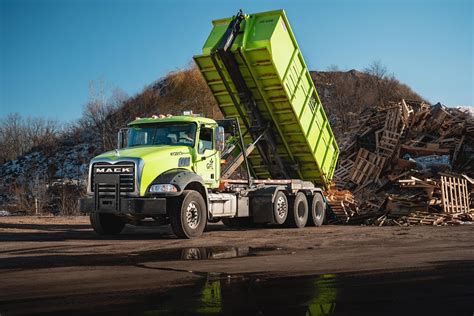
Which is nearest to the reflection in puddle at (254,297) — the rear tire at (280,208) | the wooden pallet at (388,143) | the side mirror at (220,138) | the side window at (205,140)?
the side window at (205,140)

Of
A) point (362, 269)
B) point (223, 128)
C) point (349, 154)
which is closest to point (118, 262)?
point (362, 269)

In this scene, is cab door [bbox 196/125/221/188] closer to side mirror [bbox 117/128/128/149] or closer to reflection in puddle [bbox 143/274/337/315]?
side mirror [bbox 117/128/128/149]

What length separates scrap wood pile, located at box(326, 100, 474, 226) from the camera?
54.0 feet

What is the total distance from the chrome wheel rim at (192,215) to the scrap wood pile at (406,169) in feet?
20.2

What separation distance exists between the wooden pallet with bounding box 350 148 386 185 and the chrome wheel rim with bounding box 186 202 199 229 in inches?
397

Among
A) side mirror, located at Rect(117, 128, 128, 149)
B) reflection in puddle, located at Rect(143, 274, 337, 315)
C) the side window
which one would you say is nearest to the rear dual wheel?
the side window

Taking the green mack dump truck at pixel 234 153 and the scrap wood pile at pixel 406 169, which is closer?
the green mack dump truck at pixel 234 153

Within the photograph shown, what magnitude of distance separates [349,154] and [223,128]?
10968 millimetres

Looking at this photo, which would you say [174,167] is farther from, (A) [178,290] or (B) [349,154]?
(B) [349,154]

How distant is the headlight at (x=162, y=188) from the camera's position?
11578 millimetres

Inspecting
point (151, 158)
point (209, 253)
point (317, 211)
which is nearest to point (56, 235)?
point (151, 158)

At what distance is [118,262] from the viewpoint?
8203 millimetres

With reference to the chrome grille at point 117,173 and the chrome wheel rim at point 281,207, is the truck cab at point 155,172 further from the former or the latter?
the chrome wheel rim at point 281,207

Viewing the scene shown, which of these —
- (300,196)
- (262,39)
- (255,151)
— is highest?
(262,39)
